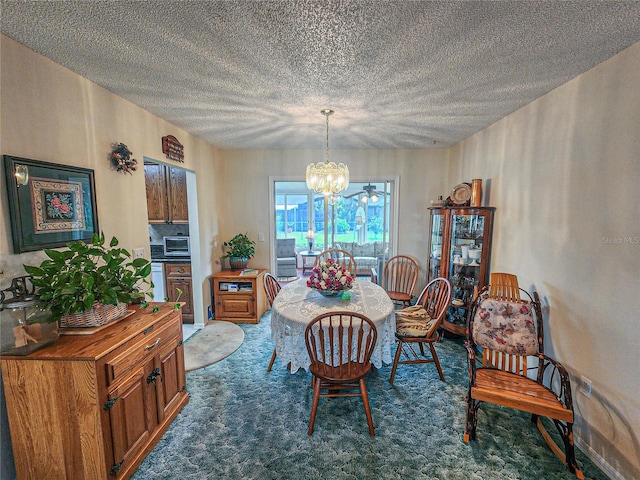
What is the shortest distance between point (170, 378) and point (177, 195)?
2485 millimetres

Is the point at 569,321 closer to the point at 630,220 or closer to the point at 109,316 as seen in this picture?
the point at 630,220

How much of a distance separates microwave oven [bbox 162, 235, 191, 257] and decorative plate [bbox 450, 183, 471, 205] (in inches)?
142

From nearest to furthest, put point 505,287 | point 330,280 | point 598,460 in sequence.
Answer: point 598,460 → point 505,287 → point 330,280

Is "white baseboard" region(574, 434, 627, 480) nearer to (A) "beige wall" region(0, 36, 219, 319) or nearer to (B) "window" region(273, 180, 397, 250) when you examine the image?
(B) "window" region(273, 180, 397, 250)

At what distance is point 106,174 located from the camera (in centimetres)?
219

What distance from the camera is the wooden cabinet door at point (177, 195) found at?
146 inches

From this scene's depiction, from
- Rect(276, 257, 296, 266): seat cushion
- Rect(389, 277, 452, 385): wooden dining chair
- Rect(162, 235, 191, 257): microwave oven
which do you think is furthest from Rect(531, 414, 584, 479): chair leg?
Rect(276, 257, 296, 266): seat cushion

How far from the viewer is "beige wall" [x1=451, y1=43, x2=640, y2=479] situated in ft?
5.24

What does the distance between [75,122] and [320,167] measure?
80.1 inches

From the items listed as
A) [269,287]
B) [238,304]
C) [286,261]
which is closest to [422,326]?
[269,287]

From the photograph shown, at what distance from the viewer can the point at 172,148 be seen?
301 centimetres

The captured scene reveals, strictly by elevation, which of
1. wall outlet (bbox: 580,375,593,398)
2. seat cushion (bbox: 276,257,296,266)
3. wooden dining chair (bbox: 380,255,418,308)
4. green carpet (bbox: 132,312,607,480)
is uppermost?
wooden dining chair (bbox: 380,255,418,308)

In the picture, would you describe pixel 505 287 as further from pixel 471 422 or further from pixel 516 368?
pixel 471 422

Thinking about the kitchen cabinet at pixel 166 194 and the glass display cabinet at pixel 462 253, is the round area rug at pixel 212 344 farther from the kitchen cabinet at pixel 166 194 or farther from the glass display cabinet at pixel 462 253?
the glass display cabinet at pixel 462 253
